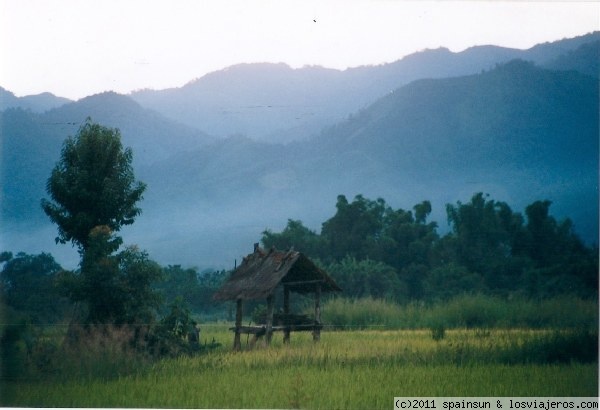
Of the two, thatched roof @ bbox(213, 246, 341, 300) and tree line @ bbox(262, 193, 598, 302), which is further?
tree line @ bbox(262, 193, 598, 302)

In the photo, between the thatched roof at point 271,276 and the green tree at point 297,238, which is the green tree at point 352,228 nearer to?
the green tree at point 297,238

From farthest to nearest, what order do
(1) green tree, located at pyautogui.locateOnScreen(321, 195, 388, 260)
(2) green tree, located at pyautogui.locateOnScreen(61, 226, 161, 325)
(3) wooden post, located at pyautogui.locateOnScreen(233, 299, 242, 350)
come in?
(1) green tree, located at pyautogui.locateOnScreen(321, 195, 388, 260) < (3) wooden post, located at pyautogui.locateOnScreen(233, 299, 242, 350) < (2) green tree, located at pyautogui.locateOnScreen(61, 226, 161, 325)

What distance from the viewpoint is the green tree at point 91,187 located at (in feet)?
47.2

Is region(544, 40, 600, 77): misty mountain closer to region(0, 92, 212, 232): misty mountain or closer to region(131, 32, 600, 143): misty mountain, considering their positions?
region(131, 32, 600, 143): misty mountain

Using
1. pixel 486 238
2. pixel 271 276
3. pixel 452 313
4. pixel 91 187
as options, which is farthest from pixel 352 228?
pixel 91 187

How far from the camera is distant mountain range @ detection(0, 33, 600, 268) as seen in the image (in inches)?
700

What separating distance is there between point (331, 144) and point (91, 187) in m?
10.9

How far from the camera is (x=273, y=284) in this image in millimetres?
13820

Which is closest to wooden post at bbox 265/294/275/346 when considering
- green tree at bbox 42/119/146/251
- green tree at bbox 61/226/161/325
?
green tree at bbox 61/226/161/325

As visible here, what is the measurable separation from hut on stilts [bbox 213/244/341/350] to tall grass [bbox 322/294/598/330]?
213 centimetres

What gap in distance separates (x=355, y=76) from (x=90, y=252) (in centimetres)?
1075

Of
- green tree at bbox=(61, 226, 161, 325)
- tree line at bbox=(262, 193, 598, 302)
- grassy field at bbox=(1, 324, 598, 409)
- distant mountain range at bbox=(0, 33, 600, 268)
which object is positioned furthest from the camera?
tree line at bbox=(262, 193, 598, 302)

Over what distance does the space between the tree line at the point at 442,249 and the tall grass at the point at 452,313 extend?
126 cm

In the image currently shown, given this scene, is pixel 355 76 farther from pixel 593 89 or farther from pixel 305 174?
pixel 593 89
